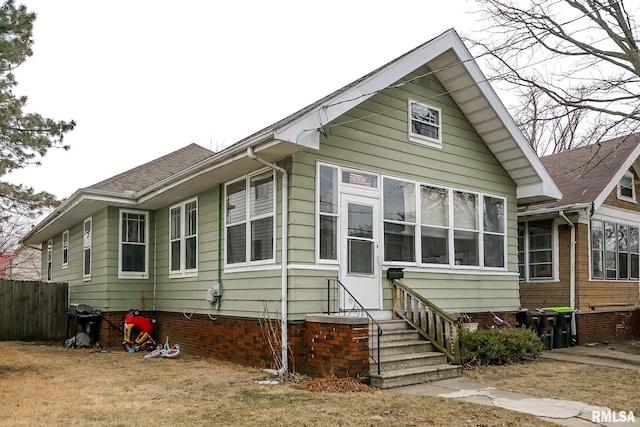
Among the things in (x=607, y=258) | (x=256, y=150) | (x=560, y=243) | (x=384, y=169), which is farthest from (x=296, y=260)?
(x=607, y=258)

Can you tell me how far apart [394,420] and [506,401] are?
168cm

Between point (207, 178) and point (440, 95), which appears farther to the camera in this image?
point (440, 95)

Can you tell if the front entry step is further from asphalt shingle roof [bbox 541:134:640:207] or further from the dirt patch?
asphalt shingle roof [bbox 541:134:640:207]

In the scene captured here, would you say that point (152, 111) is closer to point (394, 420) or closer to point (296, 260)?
point (296, 260)

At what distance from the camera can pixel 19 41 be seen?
36.5 ft

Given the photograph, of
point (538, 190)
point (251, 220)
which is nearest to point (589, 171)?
point (538, 190)

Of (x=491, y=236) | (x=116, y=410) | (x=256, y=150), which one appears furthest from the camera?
(x=491, y=236)

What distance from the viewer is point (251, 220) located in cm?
956

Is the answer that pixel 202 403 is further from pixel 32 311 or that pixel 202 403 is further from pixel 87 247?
pixel 32 311

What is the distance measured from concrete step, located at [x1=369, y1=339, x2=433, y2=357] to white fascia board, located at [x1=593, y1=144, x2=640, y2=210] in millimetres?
7001

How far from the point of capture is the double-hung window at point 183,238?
1147 cm

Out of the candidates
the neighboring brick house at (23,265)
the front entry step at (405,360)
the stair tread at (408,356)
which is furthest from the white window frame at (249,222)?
the neighboring brick house at (23,265)

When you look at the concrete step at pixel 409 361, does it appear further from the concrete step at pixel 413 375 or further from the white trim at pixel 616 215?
the white trim at pixel 616 215

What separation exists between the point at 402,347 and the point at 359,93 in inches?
155
